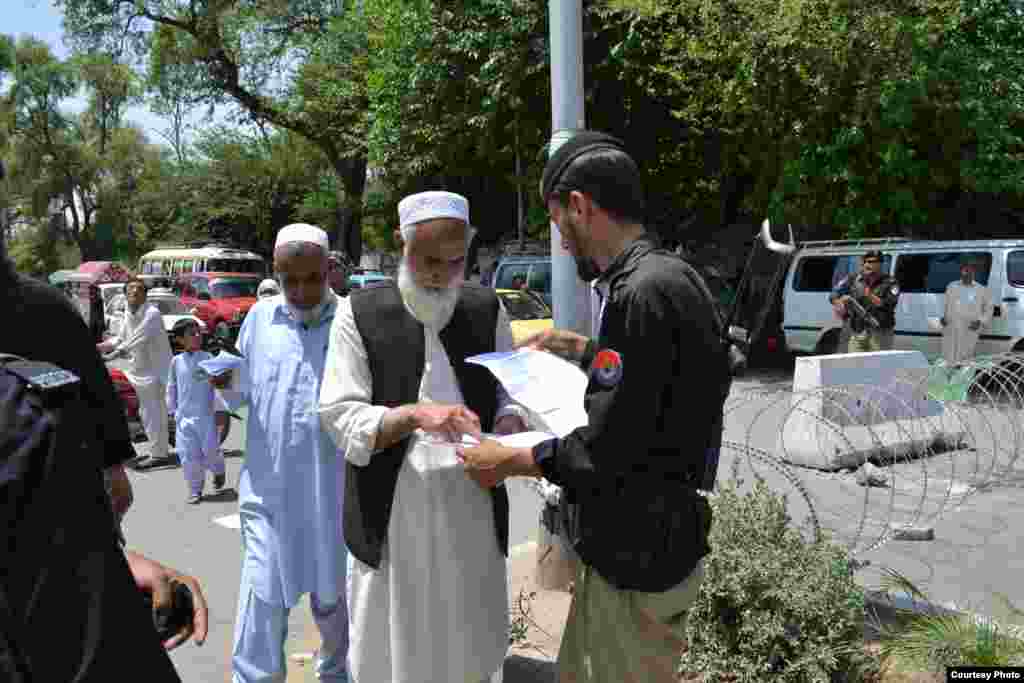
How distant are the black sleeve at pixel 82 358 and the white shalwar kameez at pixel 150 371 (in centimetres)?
809

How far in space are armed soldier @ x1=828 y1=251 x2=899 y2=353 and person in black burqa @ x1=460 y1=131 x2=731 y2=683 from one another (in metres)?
10.00

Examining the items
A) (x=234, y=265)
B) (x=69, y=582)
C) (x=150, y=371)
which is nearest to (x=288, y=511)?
(x=69, y=582)

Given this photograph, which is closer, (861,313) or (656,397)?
(656,397)

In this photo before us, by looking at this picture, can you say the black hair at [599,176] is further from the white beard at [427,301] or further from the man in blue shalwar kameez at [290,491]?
the man in blue shalwar kameez at [290,491]

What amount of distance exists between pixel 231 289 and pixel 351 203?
6.65 metres

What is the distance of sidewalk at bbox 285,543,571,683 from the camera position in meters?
3.93

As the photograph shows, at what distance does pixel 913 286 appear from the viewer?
506 inches

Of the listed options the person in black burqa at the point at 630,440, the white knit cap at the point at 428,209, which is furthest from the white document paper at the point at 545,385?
the white knit cap at the point at 428,209

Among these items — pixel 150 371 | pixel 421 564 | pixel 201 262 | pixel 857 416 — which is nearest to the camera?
pixel 421 564

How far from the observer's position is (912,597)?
4160mm

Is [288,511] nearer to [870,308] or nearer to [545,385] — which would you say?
[545,385]

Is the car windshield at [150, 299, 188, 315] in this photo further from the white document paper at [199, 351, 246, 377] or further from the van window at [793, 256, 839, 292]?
the white document paper at [199, 351, 246, 377]

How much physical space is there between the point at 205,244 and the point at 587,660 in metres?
37.0

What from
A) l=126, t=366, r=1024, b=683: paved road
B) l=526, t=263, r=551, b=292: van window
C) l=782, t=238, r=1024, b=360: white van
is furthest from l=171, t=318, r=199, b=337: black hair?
l=526, t=263, r=551, b=292: van window
